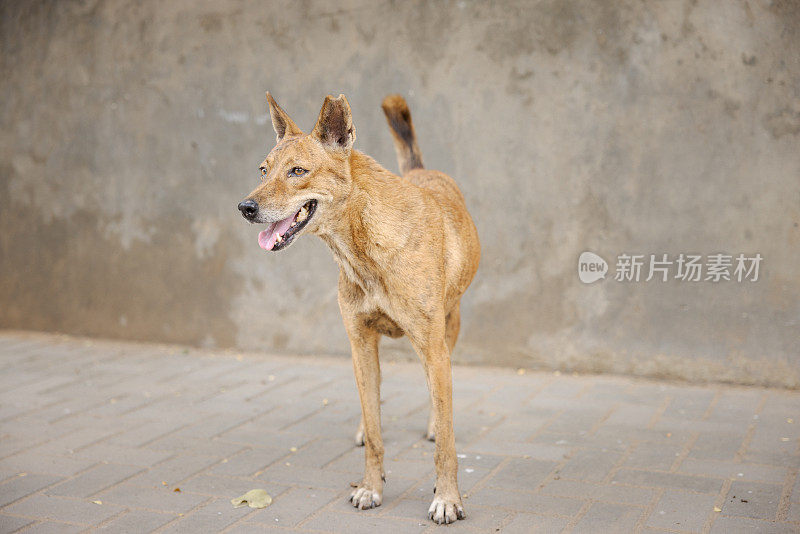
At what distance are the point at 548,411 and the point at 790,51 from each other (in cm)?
285

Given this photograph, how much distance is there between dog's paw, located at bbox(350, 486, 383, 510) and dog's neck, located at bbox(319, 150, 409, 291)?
3.15 feet

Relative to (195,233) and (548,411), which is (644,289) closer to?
(548,411)

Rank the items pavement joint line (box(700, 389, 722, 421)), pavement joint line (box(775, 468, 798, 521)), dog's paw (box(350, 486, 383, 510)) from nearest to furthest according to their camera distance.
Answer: pavement joint line (box(775, 468, 798, 521)) < dog's paw (box(350, 486, 383, 510)) < pavement joint line (box(700, 389, 722, 421))

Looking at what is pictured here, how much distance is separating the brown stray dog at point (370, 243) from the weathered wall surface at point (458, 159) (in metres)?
2.20

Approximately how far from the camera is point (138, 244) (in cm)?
705

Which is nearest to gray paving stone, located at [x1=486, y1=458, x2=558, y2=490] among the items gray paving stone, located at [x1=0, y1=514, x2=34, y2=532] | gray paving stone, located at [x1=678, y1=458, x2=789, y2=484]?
gray paving stone, located at [x1=678, y1=458, x2=789, y2=484]

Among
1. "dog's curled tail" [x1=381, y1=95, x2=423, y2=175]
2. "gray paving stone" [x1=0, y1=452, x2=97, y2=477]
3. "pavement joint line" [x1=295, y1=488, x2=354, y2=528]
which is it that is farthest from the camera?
"dog's curled tail" [x1=381, y1=95, x2=423, y2=175]

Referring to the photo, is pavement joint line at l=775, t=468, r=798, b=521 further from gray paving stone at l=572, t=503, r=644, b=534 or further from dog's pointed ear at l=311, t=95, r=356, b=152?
dog's pointed ear at l=311, t=95, r=356, b=152

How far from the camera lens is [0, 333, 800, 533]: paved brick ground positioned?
347cm

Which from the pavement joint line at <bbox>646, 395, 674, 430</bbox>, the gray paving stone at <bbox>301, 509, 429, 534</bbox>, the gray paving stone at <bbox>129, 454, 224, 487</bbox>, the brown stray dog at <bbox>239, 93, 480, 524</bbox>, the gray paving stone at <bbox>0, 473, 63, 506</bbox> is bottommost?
the pavement joint line at <bbox>646, 395, 674, 430</bbox>

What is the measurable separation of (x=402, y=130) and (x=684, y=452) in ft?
7.99

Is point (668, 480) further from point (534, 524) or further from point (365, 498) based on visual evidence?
point (365, 498)

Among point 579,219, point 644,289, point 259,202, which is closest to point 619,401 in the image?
point 644,289

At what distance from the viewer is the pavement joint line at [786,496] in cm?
335
